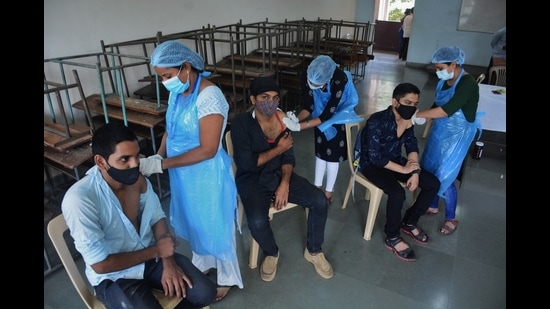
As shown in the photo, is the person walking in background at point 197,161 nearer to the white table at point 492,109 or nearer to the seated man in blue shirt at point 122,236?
the seated man in blue shirt at point 122,236

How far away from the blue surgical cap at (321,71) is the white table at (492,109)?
176cm

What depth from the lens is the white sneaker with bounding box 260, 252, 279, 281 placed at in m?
1.89

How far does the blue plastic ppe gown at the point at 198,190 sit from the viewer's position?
145 cm

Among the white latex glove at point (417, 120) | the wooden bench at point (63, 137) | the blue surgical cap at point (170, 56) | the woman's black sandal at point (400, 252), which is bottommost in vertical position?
the woman's black sandal at point (400, 252)

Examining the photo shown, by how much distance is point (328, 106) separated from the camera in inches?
88.1

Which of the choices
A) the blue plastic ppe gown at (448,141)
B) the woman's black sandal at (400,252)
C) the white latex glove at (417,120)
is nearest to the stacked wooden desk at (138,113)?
the woman's black sandal at (400,252)

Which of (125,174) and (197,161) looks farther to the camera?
(197,161)

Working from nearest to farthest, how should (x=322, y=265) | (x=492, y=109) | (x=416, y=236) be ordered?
(x=322, y=265), (x=416, y=236), (x=492, y=109)

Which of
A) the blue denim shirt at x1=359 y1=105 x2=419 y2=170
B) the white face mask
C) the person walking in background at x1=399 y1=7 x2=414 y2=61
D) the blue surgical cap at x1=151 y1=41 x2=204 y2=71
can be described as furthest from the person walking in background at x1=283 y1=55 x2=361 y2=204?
the person walking in background at x1=399 y1=7 x2=414 y2=61

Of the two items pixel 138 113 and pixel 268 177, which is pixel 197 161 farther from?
pixel 138 113

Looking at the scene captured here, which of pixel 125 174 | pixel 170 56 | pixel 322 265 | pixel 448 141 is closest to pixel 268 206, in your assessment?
pixel 322 265

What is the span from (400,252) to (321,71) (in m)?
1.23

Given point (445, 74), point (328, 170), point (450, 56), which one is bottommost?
point (328, 170)
